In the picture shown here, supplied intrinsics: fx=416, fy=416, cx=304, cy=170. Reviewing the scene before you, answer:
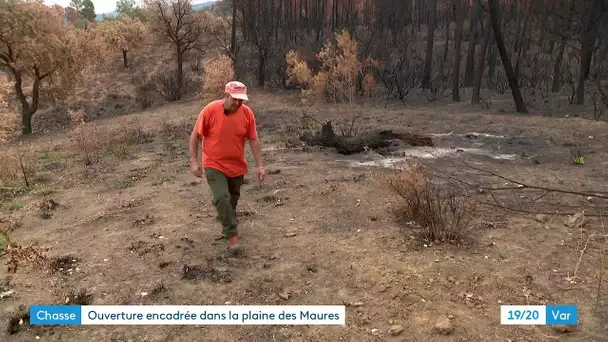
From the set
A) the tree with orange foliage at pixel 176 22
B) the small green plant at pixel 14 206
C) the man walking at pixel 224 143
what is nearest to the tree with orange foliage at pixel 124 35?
the tree with orange foliage at pixel 176 22

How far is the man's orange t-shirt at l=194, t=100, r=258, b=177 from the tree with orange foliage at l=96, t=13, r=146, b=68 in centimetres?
3114

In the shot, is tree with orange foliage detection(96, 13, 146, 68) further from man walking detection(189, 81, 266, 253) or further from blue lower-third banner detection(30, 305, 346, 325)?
blue lower-third banner detection(30, 305, 346, 325)

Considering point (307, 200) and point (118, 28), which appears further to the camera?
point (118, 28)

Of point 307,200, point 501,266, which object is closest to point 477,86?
point 307,200

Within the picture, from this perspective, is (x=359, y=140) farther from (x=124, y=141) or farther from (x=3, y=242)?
(x=124, y=141)

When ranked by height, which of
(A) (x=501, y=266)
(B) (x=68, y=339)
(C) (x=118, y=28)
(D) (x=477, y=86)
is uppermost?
(C) (x=118, y=28)

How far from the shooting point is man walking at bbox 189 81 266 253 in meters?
4.04

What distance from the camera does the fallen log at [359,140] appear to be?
9141mm

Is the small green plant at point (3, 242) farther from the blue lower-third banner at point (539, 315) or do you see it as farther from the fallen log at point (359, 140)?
the fallen log at point (359, 140)

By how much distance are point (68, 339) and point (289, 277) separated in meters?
1.79

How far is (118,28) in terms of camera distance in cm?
3428

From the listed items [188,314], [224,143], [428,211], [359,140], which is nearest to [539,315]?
[428,211]

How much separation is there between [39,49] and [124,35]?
672 inches

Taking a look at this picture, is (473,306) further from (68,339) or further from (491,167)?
(491,167)
